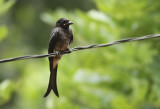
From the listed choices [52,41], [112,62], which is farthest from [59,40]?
[112,62]

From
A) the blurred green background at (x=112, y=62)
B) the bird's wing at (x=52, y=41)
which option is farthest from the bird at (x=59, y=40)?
the blurred green background at (x=112, y=62)

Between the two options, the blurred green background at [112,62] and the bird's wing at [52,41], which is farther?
the blurred green background at [112,62]

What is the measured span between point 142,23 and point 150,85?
3.03ft

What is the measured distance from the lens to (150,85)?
24.7 ft

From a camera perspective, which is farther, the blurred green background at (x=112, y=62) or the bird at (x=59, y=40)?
the blurred green background at (x=112, y=62)

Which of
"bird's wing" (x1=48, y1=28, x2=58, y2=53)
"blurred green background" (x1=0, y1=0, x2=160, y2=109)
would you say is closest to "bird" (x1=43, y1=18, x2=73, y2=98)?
"bird's wing" (x1=48, y1=28, x2=58, y2=53)

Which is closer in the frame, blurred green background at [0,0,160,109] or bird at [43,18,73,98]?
bird at [43,18,73,98]

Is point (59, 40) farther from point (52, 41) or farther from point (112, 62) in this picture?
point (112, 62)

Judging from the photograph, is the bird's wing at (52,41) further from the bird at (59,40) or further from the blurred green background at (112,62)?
the blurred green background at (112,62)

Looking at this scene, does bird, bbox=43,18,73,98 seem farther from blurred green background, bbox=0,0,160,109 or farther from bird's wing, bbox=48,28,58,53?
blurred green background, bbox=0,0,160,109

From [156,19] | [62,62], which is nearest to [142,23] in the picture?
[156,19]

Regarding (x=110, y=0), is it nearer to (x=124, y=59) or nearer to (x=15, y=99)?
(x=124, y=59)

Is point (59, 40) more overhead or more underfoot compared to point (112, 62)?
more overhead

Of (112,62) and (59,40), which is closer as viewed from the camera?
(59,40)
